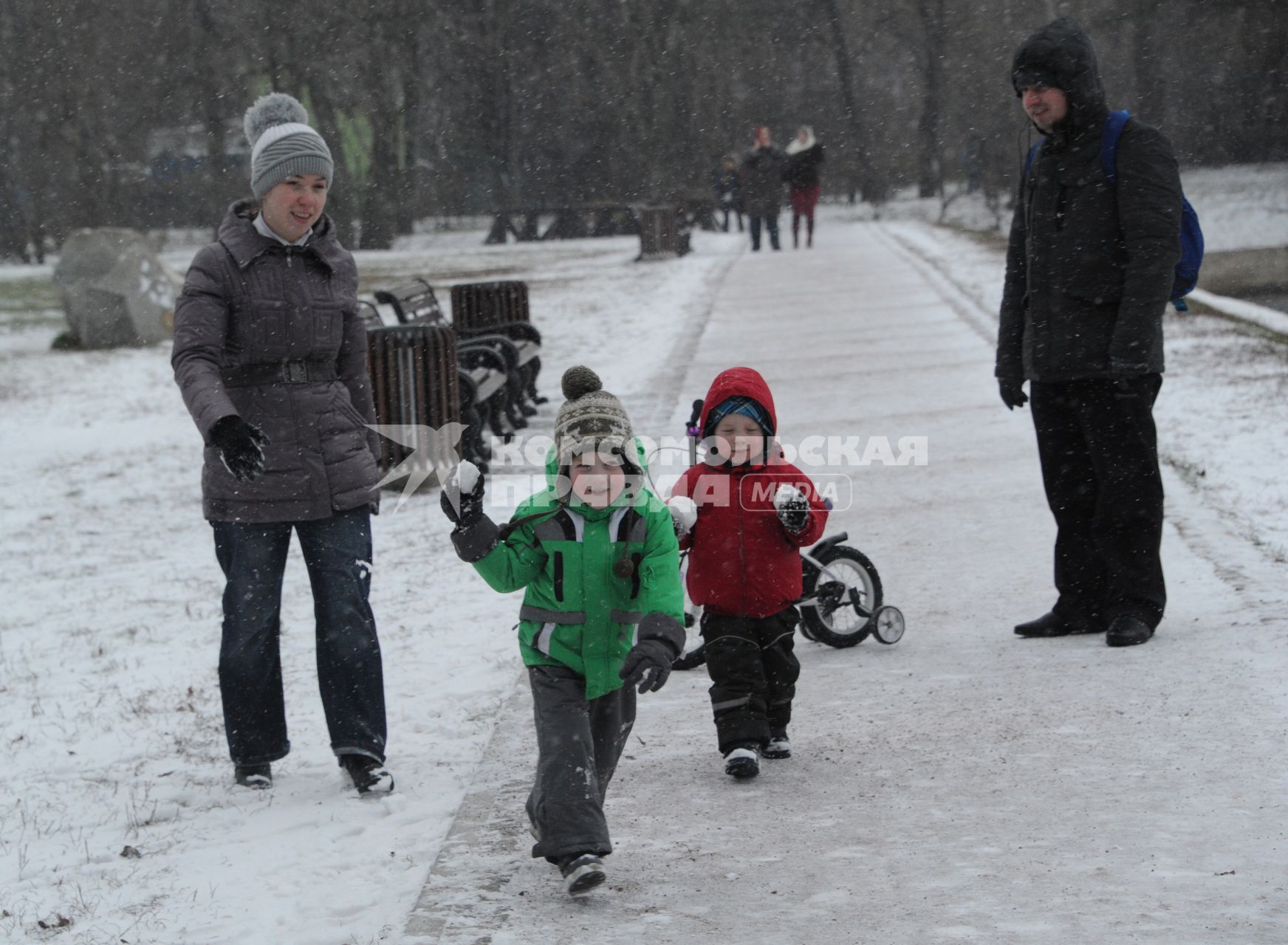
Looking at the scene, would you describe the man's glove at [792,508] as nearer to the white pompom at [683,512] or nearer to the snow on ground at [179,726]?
the white pompom at [683,512]

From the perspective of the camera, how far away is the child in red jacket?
14.2 feet

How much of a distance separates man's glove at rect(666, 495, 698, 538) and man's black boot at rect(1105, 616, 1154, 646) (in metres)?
1.70

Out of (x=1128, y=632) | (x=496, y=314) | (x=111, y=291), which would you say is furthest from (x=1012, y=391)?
(x=111, y=291)

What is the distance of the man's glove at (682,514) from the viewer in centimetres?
414

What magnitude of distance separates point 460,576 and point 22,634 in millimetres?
1816

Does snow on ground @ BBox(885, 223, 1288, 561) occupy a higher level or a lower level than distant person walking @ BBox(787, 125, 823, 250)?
lower

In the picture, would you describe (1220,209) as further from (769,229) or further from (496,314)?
(496,314)

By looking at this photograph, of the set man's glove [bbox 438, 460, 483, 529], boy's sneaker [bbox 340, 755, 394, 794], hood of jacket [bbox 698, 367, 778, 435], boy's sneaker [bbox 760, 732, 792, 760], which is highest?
hood of jacket [bbox 698, 367, 778, 435]

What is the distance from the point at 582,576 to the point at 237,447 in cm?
102

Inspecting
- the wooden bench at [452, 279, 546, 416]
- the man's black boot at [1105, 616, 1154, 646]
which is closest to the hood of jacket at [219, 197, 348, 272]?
the man's black boot at [1105, 616, 1154, 646]

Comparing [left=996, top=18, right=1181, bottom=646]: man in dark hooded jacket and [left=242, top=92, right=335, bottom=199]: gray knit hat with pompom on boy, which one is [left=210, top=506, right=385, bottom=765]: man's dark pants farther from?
[left=996, top=18, right=1181, bottom=646]: man in dark hooded jacket

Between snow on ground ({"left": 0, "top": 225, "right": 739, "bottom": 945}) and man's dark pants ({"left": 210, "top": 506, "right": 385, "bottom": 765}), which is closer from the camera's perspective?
snow on ground ({"left": 0, "top": 225, "right": 739, "bottom": 945})

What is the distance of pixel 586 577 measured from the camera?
3656 mm

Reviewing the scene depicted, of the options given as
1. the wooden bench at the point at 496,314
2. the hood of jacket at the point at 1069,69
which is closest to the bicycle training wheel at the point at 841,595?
the hood of jacket at the point at 1069,69
